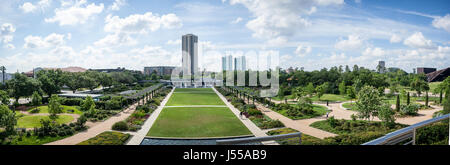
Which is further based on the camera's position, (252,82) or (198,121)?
(252,82)

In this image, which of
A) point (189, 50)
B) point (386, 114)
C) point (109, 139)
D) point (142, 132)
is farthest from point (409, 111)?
point (189, 50)

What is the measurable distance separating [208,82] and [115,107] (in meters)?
52.6

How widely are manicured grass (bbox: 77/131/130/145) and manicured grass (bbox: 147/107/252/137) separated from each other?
189cm

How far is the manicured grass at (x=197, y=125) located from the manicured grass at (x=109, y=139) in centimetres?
189

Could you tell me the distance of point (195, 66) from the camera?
102562 millimetres

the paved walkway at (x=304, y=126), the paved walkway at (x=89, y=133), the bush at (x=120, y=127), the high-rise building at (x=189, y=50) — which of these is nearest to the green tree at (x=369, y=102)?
the paved walkway at (x=304, y=126)

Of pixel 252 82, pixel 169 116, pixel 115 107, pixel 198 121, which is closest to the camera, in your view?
pixel 198 121

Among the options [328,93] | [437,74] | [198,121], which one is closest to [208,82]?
[328,93]

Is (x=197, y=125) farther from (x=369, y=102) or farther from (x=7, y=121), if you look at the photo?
(x=369, y=102)

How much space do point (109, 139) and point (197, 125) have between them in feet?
22.5

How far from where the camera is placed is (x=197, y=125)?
20.2 meters

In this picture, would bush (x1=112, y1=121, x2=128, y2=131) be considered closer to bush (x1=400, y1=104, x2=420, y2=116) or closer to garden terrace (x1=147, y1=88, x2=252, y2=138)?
garden terrace (x1=147, y1=88, x2=252, y2=138)
